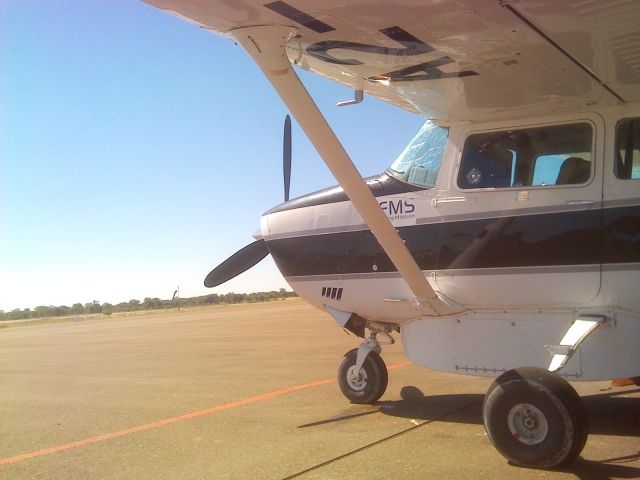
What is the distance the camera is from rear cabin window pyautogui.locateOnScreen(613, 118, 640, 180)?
5320mm

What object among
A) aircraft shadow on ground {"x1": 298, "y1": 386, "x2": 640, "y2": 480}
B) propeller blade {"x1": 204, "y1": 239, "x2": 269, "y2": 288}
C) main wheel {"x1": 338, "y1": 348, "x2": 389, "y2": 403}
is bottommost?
aircraft shadow on ground {"x1": 298, "y1": 386, "x2": 640, "y2": 480}

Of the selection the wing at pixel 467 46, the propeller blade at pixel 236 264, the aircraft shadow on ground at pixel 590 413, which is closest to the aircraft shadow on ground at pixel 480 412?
the aircraft shadow on ground at pixel 590 413

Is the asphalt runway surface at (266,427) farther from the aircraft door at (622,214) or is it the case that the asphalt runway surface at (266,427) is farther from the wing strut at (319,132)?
the wing strut at (319,132)

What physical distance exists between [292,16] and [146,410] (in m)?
5.43

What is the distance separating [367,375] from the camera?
7184 mm

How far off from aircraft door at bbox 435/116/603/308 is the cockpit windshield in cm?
28

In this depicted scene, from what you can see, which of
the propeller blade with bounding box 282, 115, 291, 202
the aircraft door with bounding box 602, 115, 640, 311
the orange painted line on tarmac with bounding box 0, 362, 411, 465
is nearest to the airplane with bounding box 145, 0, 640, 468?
the aircraft door with bounding box 602, 115, 640, 311

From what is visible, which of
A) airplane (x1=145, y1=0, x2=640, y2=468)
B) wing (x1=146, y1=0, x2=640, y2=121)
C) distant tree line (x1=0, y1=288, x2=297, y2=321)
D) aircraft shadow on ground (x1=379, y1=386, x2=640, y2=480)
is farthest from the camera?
distant tree line (x1=0, y1=288, x2=297, y2=321)

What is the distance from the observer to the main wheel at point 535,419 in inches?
178

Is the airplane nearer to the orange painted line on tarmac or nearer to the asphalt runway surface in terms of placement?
the asphalt runway surface

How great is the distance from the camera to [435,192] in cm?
620

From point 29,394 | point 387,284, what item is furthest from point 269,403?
point 29,394

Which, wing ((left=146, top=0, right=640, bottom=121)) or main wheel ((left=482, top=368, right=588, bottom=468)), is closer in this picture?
wing ((left=146, top=0, right=640, bottom=121))

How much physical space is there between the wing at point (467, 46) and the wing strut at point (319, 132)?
0.14 m
